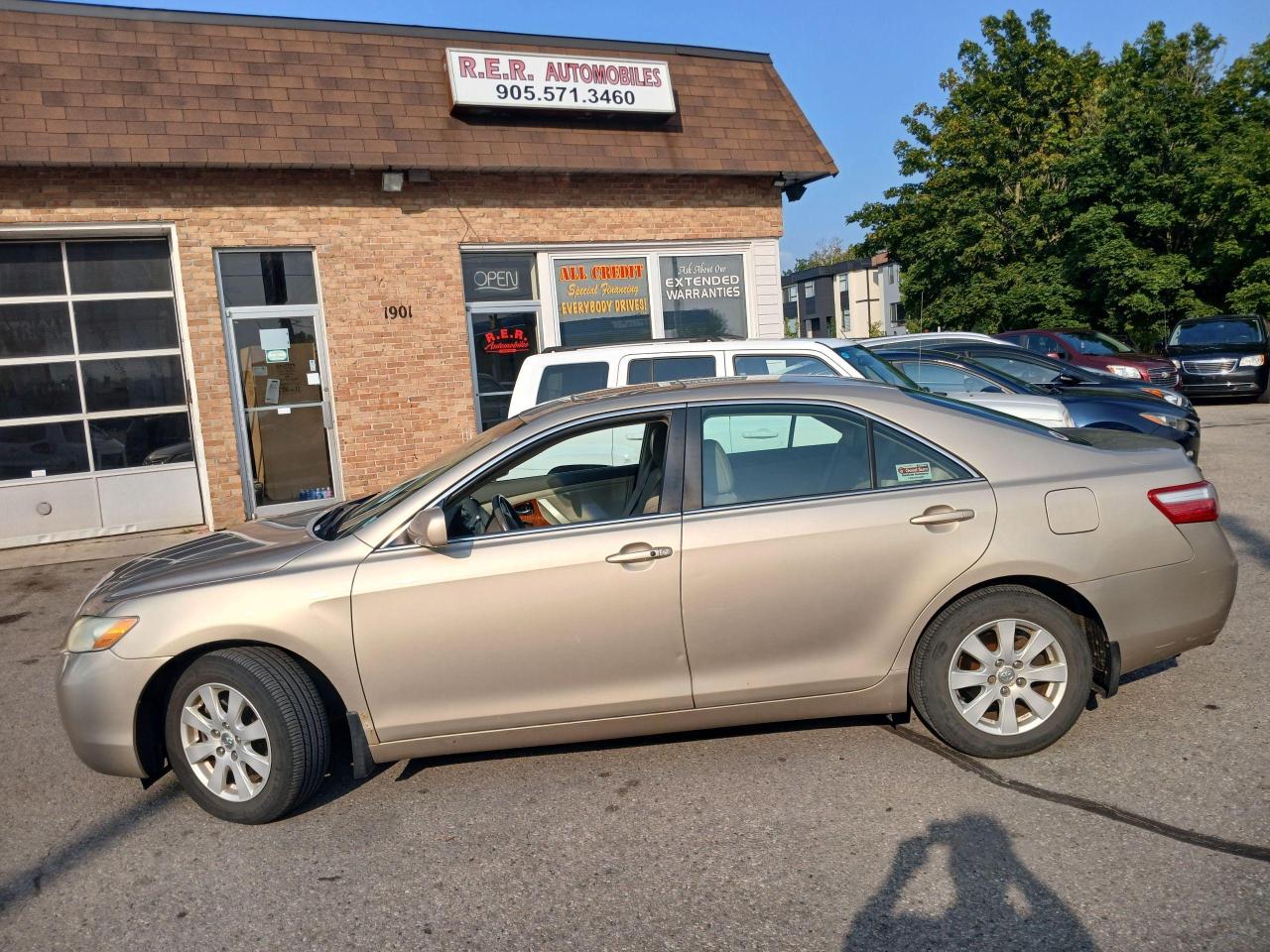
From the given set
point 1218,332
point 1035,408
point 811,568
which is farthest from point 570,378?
point 1218,332

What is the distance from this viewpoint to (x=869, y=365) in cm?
781

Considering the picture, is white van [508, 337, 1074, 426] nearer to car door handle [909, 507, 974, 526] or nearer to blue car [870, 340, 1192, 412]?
car door handle [909, 507, 974, 526]

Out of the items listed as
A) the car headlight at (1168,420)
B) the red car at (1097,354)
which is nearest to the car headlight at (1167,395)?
the car headlight at (1168,420)

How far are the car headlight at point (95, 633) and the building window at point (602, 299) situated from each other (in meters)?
9.03

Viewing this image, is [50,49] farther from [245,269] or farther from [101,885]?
[101,885]

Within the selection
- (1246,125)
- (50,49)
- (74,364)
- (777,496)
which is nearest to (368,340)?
(74,364)

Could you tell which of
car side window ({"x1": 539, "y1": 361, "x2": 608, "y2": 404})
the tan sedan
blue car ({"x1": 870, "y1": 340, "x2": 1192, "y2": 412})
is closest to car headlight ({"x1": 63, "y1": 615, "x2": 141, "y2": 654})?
the tan sedan

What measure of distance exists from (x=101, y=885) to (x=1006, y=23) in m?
35.3

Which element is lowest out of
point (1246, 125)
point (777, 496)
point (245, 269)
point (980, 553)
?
point (980, 553)

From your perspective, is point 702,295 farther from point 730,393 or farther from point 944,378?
point 730,393

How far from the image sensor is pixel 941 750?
4.42 meters

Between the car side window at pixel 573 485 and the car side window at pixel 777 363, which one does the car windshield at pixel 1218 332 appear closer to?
the car side window at pixel 777 363

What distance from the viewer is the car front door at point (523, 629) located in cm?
405

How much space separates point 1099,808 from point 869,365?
450 cm
